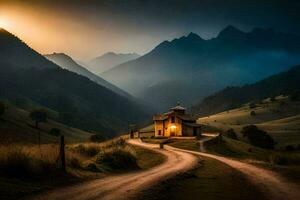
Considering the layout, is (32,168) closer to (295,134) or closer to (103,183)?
(103,183)

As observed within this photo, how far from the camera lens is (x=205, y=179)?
75.9ft

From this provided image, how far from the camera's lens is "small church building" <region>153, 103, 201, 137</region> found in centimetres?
9675

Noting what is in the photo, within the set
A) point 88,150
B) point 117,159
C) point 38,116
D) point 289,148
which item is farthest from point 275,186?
point 38,116

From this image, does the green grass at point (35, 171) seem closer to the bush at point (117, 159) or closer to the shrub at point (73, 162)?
the shrub at point (73, 162)

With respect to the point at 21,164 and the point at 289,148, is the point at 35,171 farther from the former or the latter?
the point at 289,148

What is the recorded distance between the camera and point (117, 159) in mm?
28688

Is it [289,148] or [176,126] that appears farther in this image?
[289,148]

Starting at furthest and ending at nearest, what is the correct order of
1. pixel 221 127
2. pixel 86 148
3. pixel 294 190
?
pixel 221 127, pixel 86 148, pixel 294 190

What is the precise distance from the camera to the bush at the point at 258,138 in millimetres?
104312

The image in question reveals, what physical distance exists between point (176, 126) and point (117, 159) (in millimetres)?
69862

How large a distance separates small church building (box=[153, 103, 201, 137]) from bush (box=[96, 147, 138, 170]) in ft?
218

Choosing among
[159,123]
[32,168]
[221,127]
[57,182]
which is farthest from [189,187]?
[221,127]

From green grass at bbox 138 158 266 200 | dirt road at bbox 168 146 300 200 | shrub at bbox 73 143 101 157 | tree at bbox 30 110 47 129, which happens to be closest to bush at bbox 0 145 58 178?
green grass at bbox 138 158 266 200

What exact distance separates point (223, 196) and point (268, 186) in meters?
4.09
